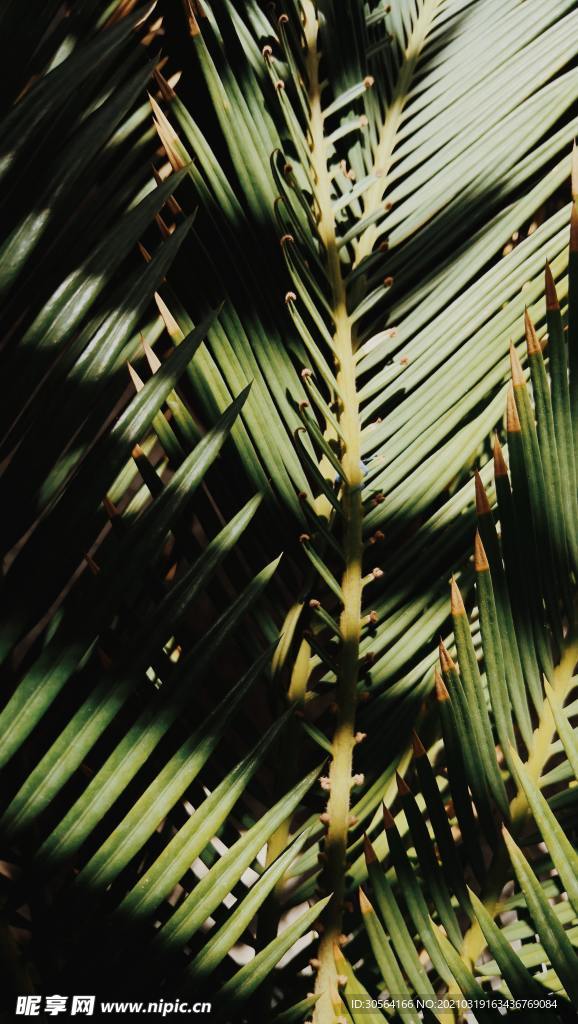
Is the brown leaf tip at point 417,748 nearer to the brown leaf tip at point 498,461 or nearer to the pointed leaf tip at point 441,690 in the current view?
the pointed leaf tip at point 441,690

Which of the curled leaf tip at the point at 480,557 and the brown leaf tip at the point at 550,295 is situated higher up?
the brown leaf tip at the point at 550,295

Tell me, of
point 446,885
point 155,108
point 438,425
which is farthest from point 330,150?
point 446,885

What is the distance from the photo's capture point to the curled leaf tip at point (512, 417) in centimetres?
51

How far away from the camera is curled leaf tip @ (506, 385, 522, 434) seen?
507 millimetres

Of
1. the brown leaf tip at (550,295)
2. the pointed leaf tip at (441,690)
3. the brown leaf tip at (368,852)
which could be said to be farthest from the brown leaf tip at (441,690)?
the brown leaf tip at (550,295)

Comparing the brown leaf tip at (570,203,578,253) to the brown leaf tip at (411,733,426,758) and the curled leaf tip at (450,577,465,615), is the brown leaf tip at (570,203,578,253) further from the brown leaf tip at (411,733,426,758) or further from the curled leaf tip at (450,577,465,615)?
the brown leaf tip at (411,733,426,758)

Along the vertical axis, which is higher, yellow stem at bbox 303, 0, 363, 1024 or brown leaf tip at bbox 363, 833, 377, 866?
yellow stem at bbox 303, 0, 363, 1024

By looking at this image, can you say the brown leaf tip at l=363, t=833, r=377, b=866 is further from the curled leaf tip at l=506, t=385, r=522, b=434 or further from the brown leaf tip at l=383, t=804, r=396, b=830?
the curled leaf tip at l=506, t=385, r=522, b=434

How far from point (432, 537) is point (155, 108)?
0.42m

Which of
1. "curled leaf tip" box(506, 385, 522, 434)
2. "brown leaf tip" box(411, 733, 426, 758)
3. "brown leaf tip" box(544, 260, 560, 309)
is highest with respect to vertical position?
"brown leaf tip" box(544, 260, 560, 309)

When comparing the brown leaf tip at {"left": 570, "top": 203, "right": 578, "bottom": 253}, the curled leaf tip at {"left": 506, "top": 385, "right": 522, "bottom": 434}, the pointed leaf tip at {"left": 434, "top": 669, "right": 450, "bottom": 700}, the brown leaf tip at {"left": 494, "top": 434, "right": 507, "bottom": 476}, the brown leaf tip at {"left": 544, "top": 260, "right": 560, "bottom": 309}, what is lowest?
the pointed leaf tip at {"left": 434, "top": 669, "right": 450, "bottom": 700}

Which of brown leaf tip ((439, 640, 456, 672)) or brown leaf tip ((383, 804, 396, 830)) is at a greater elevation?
brown leaf tip ((439, 640, 456, 672))

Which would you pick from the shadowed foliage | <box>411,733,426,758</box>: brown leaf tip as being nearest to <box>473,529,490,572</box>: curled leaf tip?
the shadowed foliage

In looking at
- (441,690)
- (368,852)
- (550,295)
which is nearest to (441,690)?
(441,690)
